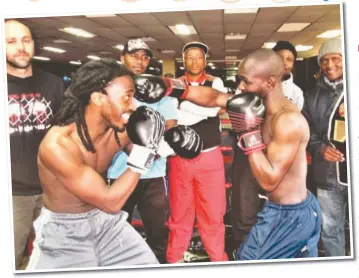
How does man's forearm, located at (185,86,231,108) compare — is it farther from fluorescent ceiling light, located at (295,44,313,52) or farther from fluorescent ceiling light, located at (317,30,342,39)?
fluorescent ceiling light, located at (317,30,342,39)

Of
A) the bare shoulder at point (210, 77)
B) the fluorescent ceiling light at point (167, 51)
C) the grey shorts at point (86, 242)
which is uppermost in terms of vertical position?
the fluorescent ceiling light at point (167, 51)

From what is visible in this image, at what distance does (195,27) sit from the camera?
3.15 meters

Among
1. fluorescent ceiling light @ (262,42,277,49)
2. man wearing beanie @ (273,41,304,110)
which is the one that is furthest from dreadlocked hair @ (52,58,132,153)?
man wearing beanie @ (273,41,304,110)

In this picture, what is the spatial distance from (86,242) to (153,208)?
48cm

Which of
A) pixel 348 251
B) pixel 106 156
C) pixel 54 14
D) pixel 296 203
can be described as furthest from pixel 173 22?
pixel 348 251

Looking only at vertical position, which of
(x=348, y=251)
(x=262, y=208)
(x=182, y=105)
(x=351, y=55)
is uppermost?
(x=351, y=55)

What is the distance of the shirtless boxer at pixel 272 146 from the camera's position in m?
3.13

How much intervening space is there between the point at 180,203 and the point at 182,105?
631 mm

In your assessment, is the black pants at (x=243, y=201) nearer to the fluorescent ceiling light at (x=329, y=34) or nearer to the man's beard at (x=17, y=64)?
the fluorescent ceiling light at (x=329, y=34)

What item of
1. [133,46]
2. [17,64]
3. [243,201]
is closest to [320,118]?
[243,201]

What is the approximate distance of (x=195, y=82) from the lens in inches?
126

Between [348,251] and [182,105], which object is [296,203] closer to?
[348,251]

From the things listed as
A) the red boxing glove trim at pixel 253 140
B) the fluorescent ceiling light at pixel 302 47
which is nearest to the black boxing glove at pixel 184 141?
the red boxing glove trim at pixel 253 140

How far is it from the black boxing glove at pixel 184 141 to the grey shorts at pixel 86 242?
0.55m
